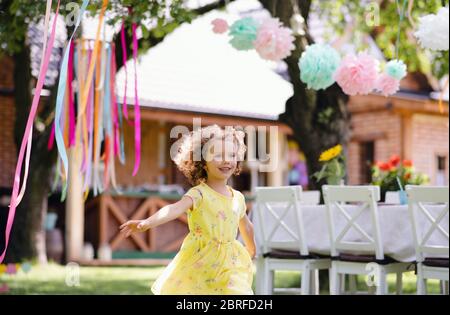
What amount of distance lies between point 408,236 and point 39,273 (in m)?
5.31

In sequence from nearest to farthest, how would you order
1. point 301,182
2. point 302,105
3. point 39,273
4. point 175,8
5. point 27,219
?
point 175,8
point 302,105
point 39,273
point 27,219
point 301,182

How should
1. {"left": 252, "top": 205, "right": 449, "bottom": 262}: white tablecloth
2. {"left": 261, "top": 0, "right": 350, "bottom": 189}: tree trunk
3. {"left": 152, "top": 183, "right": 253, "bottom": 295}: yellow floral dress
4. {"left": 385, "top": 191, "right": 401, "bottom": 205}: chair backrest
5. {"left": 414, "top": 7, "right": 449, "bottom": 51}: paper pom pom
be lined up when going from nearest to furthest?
1. {"left": 152, "top": 183, "right": 253, "bottom": 295}: yellow floral dress
2. {"left": 414, "top": 7, "right": 449, "bottom": 51}: paper pom pom
3. {"left": 252, "top": 205, "right": 449, "bottom": 262}: white tablecloth
4. {"left": 385, "top": 191, "right": 401, "bottom": 205}: chair backrest
5. {"left": 261, "top": 0, "right": 350, "bottom": 189}: tree trunk

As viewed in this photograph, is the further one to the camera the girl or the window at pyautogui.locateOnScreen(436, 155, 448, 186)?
the window at pyautogui.locateOnScreen(436, 155, 448, 186)

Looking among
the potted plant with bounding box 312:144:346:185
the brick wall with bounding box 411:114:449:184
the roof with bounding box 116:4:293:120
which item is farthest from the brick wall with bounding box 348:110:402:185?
the potted plant with bounding box 312:144:346:185

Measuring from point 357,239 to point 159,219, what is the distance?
111 inches

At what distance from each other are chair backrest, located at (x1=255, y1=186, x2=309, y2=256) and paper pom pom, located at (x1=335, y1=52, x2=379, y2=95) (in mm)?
863

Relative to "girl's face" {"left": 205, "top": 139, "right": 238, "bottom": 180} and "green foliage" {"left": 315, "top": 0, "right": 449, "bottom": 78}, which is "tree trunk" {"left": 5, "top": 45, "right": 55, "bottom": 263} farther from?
"girl's face" {"left": 205, "top": 139, "right": 238, "bottom": 180}

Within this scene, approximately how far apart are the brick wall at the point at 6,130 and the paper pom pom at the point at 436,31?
26.6ft

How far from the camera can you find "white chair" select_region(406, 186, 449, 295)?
5.57m
